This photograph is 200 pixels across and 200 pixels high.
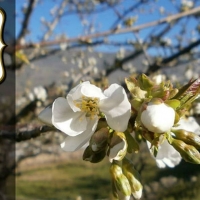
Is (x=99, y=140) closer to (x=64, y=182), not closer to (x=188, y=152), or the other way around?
(x=188, y=152)

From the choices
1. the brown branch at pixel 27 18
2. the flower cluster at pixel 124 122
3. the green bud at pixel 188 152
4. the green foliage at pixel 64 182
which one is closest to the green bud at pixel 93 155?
the flower cluster at pixel 124 122

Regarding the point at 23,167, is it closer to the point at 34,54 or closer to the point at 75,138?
the point at 34,54

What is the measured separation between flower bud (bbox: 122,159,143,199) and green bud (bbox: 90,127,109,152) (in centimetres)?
7

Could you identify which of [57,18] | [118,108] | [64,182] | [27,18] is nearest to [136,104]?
[118,108]

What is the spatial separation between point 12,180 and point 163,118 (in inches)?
125

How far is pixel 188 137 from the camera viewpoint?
623 mm

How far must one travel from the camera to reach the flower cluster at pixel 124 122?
587mm

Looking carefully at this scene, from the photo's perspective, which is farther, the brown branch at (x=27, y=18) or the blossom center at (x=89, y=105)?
the brown branch at (x=27, y=18)

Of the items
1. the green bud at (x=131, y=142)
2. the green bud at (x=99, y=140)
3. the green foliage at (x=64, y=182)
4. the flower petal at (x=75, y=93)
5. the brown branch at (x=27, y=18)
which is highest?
the flower petal at (x=75, y=93)

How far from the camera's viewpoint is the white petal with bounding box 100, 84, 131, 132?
588mm

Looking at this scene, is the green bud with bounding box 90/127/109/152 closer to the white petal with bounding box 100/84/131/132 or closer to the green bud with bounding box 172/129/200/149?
the white petal with bounding box 100/84/131/132

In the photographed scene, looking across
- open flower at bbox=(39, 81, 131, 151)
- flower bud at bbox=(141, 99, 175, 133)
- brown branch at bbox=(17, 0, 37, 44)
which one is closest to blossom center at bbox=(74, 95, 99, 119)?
open flower at bbox=(39, 81, 131, 151)

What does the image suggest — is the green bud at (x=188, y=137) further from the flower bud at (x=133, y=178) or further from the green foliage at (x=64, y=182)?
the green foliage at (x=64, y=182)

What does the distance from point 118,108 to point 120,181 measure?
12 cm
